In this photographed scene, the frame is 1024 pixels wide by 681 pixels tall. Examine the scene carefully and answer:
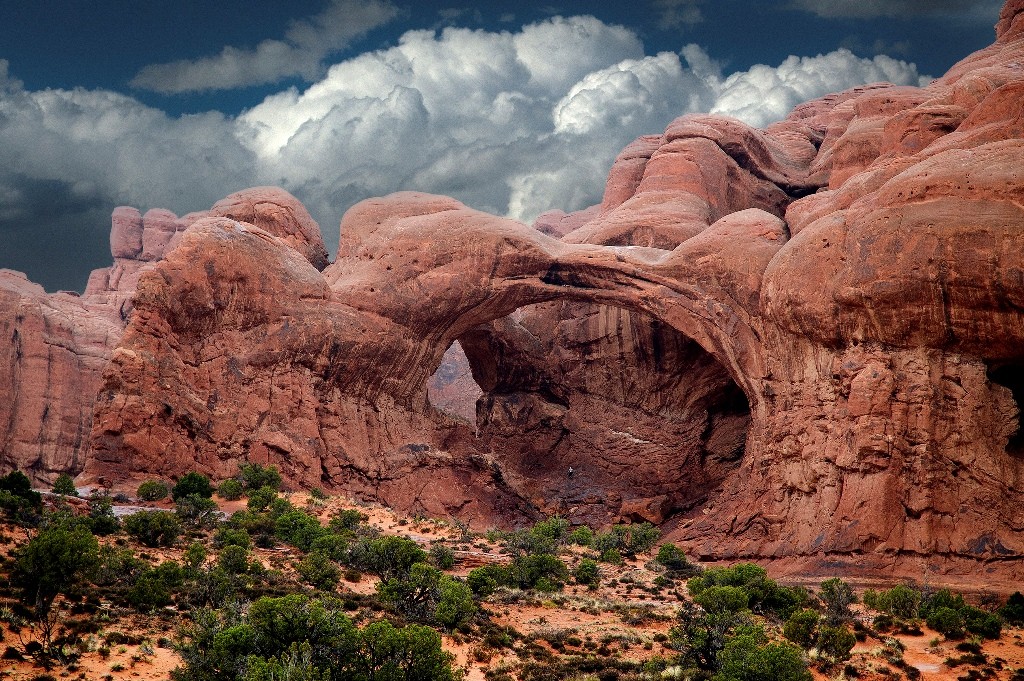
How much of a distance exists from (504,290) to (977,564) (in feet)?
63.5

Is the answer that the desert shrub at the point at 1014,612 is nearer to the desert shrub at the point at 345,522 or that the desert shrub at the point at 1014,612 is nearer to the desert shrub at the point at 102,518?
the desert shrub at the point at 345,522

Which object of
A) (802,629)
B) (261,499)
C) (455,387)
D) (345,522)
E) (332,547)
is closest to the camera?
(802,629)

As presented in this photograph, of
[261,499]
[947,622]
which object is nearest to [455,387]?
[261,499]

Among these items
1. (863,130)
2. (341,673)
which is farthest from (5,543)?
(863,130)

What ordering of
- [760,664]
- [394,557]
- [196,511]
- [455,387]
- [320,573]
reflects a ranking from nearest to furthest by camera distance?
[760,664] < [320,573] < [394,557] < [196,511] < [455,387]

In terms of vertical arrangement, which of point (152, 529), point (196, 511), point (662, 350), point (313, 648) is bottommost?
point (313, 648)

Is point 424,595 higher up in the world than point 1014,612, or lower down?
lower down

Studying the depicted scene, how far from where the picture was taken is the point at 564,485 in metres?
44.0

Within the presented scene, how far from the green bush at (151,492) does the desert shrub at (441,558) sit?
8677 millimetres

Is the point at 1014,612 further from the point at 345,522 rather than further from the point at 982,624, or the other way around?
the point at 345,522

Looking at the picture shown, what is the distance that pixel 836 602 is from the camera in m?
22.7

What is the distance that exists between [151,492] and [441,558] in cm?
→ 965

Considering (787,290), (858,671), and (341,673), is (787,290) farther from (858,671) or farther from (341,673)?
(341,673)

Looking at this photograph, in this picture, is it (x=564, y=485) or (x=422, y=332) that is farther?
(x=564, y=485)
